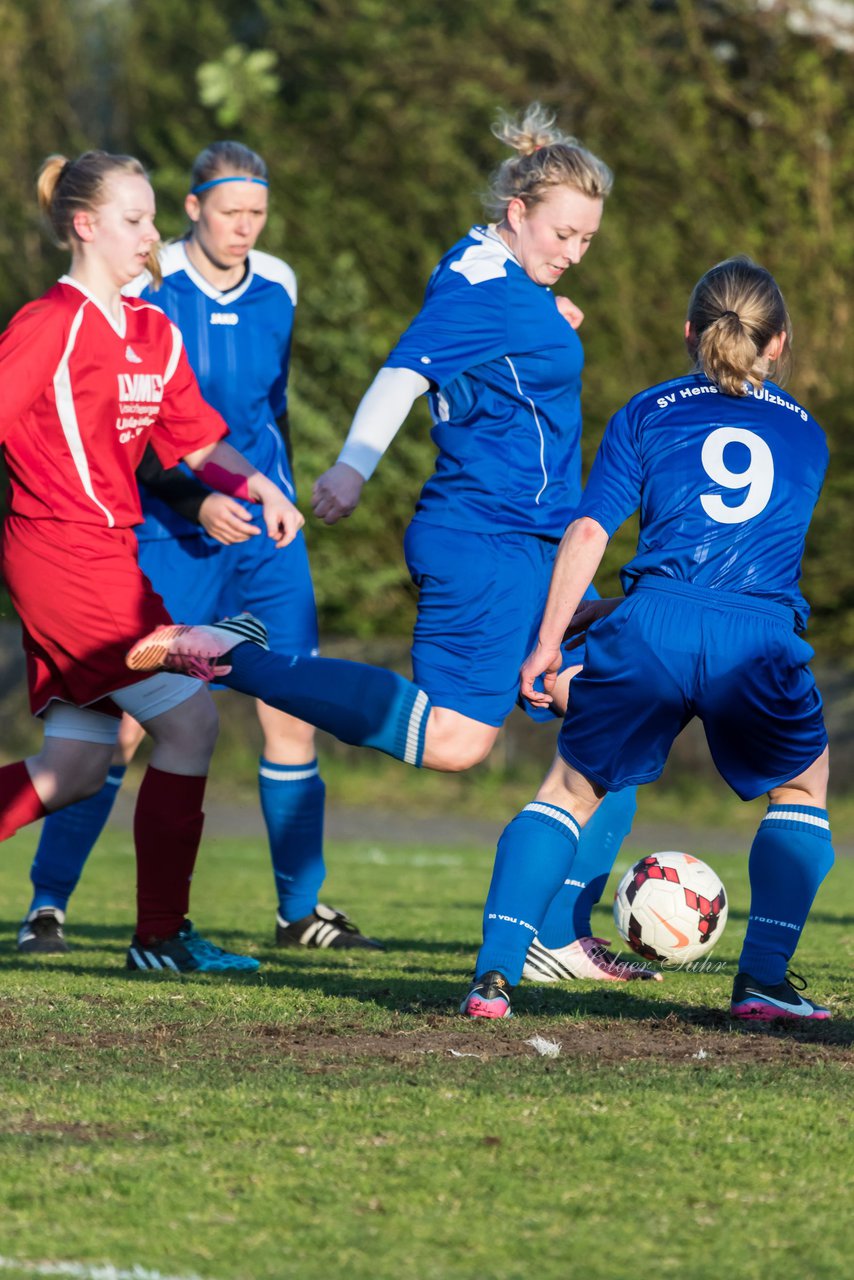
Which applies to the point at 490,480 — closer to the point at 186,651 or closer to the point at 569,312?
the point at 569,312

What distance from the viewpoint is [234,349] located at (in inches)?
265

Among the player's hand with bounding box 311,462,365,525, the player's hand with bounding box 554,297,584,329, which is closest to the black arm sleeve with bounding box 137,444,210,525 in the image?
the player's hand with bounding box 311,462,365,525

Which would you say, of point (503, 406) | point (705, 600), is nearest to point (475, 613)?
point (503, 406)

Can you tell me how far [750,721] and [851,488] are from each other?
10663mm

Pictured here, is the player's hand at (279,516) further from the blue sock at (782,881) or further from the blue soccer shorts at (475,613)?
the blue sock at (782,881)

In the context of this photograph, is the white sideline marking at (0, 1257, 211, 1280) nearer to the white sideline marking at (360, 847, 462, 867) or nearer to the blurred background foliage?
the white sideline marking at (360, 847, 462, 867)

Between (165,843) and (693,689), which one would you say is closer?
(693,689)

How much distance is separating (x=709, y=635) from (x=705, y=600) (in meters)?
0.09

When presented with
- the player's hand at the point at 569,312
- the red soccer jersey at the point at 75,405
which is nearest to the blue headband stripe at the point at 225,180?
the red soccer jersey at the point at 75,405

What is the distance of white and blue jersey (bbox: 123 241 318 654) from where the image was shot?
6.61m

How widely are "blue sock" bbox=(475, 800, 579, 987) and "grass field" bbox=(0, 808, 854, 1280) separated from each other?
18 centimetres

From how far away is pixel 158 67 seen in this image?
19688 mm

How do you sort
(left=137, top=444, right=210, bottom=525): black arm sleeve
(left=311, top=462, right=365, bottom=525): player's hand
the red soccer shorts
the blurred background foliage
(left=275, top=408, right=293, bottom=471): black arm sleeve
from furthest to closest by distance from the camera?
the blurred background foliage, (left=275, top=408, right=293, bottom=471): black arm sleeve, (left=137, top=444, right=210, bottom=525): black arm sleeve, the red soccer shorts, (left=311, top=462, right=365, bottom=525): player's hand

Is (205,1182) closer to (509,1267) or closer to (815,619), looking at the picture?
(509,1267)
